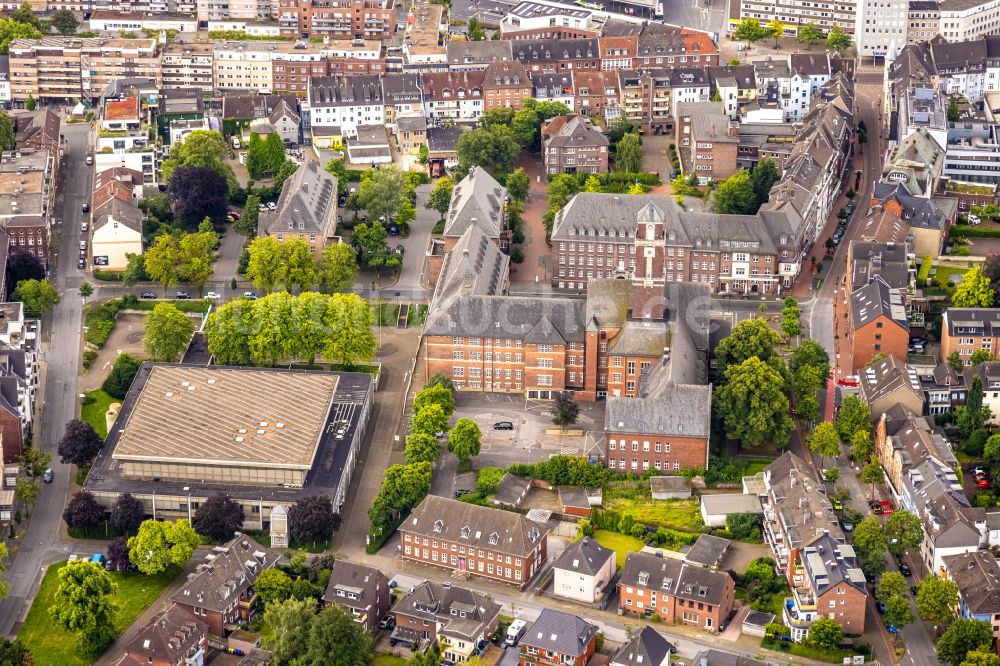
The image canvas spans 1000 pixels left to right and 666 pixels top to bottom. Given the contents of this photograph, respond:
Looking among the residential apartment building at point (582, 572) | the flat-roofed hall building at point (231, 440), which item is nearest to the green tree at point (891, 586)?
the residential apartment building at point (582, 572)

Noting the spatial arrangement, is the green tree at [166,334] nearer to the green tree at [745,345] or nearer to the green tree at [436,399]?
the green tree at [436,399]

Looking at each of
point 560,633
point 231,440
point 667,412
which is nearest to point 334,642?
point 560,633

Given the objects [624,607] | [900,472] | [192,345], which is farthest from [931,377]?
[192,345]

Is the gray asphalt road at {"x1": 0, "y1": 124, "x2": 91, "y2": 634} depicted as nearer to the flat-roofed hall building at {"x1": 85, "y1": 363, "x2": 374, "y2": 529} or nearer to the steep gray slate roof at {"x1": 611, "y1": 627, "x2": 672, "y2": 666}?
the flat-roofed hall building at {"x1": 85, "y1": 363, "x2": 374, "y2": 529}

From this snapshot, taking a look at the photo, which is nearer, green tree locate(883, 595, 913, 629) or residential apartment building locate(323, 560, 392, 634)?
green tree locate(883, 595, 913, 629)

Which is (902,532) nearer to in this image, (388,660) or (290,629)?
(388,660)

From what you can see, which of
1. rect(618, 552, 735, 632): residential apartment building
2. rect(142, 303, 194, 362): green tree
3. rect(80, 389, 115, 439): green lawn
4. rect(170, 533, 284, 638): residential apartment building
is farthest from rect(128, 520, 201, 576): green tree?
rect(618, 552, 735, 632): residential apartment building
